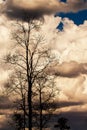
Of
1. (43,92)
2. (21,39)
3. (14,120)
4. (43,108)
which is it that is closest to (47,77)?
(21,39)

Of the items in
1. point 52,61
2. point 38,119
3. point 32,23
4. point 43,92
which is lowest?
point 38,119

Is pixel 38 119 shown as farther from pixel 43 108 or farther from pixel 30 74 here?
pixel 30 74

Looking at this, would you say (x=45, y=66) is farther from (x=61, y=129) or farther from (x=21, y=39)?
(x=61, y=129)

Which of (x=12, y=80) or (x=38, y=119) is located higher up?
(x=12, y=80)

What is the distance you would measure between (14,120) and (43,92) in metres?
23.1

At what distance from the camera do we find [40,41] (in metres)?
37.5

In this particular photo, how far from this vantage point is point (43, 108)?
54094mm

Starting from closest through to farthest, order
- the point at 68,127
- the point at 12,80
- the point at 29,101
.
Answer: the point at 29,101, the point at 12,80, the point at 68,127

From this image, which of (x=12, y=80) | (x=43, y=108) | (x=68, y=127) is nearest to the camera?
(x=12, y=80)

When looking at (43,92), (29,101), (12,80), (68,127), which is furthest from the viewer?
(68,127)

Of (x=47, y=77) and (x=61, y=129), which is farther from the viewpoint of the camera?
(x=61, y=129)

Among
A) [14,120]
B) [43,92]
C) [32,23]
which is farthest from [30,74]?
[14,120]

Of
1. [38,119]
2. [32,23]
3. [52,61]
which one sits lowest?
[38,119]

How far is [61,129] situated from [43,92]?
49.9m
